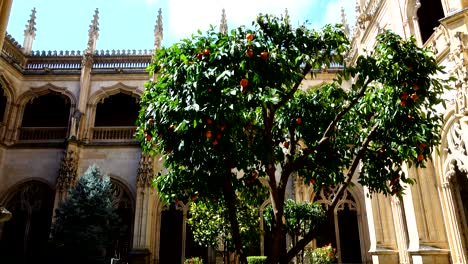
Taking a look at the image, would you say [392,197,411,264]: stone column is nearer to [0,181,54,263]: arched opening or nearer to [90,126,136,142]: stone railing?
[90,126,136,142]: stone railing

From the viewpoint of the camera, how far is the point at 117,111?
21203 millimetres

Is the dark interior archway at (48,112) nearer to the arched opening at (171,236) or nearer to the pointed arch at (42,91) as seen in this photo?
the pointed arch at (42,91)

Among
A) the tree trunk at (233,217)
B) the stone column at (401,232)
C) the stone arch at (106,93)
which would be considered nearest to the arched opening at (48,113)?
the stone arch at (106,93)

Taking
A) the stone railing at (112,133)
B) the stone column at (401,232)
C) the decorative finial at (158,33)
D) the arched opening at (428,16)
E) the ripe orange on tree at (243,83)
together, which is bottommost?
the stone column at (401,232)

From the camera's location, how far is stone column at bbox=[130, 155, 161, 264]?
15762mm

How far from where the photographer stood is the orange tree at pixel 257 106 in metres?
4.72

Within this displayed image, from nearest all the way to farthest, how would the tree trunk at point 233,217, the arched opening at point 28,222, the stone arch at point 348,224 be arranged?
the tree trunk at point 233,217 → the stone arch at point 348,224 → the arched opening at point 28,222

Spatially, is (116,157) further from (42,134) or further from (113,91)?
(42,134)

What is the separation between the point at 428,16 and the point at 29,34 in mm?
20240

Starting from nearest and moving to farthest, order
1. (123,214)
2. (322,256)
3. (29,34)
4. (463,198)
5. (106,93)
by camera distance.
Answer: (463,198) → (322,256) → (123,214) → (106,93) → (29,34)

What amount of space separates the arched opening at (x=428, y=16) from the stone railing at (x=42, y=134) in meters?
16.9

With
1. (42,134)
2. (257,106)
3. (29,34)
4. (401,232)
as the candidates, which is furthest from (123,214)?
(257,106)

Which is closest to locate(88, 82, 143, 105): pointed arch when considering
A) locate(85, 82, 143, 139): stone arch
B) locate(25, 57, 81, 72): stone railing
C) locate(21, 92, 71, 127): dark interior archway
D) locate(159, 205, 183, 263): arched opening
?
locate(85, 82, 143, 139): stone arch

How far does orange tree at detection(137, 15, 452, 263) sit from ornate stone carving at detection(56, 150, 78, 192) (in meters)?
12.6
